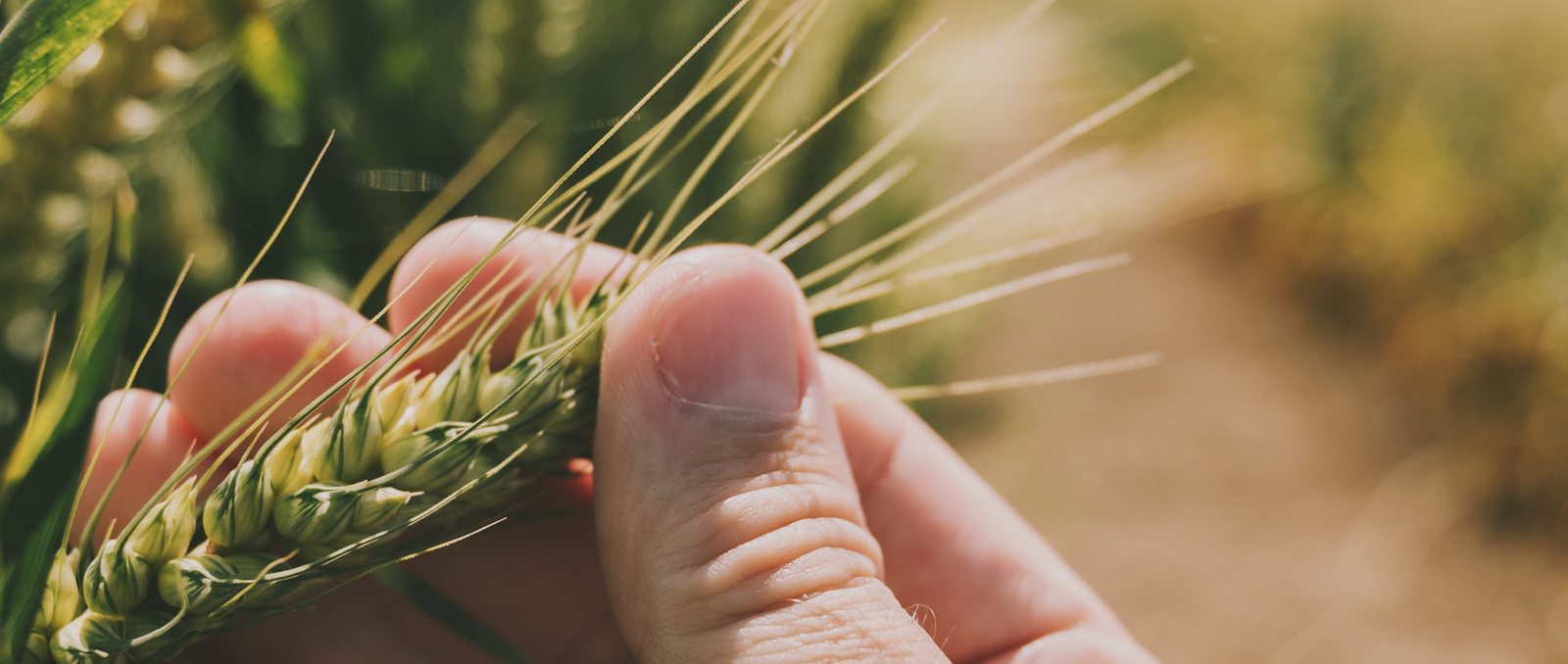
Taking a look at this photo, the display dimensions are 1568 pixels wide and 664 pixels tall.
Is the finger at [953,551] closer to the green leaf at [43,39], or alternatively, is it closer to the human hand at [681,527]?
the human hand at [681,527]

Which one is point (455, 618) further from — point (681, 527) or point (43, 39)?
point (43, 39)

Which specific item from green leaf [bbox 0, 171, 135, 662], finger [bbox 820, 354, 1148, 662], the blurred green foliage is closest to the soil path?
the blurred green foliage

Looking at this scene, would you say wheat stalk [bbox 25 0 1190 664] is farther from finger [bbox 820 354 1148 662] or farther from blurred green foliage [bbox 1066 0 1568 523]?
blurred green foliage [bbox 1066 0 1568 523]

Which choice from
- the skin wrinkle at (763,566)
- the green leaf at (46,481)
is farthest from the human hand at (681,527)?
the green leaf at (46,481)

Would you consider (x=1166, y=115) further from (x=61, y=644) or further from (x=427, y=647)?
(x=61, y=644)

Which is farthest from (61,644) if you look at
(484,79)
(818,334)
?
(818,334)

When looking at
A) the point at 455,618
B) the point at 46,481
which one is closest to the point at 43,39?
the point at 46,481
